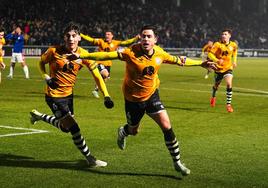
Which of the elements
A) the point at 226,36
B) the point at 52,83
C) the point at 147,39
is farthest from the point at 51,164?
the point at 226,36

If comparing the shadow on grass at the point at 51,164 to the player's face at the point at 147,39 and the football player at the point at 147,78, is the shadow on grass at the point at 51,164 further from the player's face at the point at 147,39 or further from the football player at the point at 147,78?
the player's face at the point at 147,39

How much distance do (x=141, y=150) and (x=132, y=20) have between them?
5071 cm

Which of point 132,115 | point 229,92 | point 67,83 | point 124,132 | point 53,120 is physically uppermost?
point 67,83

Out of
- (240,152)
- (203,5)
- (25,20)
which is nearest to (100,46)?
(240,152)

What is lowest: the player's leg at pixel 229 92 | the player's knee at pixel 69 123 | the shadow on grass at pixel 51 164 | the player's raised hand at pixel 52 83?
the player's leg at pixel 229 92

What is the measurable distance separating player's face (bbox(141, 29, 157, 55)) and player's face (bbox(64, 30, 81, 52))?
45.7 inches

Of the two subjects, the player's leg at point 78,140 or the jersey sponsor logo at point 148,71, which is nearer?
the jersey sponsor logo at point 148,71

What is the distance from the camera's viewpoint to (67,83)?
8.84 meters

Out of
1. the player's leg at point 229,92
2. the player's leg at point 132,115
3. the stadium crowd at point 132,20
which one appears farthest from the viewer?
the stadium crowd at point 132,20

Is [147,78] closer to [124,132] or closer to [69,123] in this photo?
[69,123]

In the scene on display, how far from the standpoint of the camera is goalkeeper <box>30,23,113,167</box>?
8.41m

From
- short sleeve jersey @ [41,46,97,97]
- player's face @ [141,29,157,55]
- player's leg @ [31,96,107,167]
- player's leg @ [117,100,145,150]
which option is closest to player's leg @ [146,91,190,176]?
player's leg @ [117,100,145,150]

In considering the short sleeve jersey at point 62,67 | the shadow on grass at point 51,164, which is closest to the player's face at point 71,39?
the short sleeve jersey at point 62,67

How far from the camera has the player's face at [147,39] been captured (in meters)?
7.80
